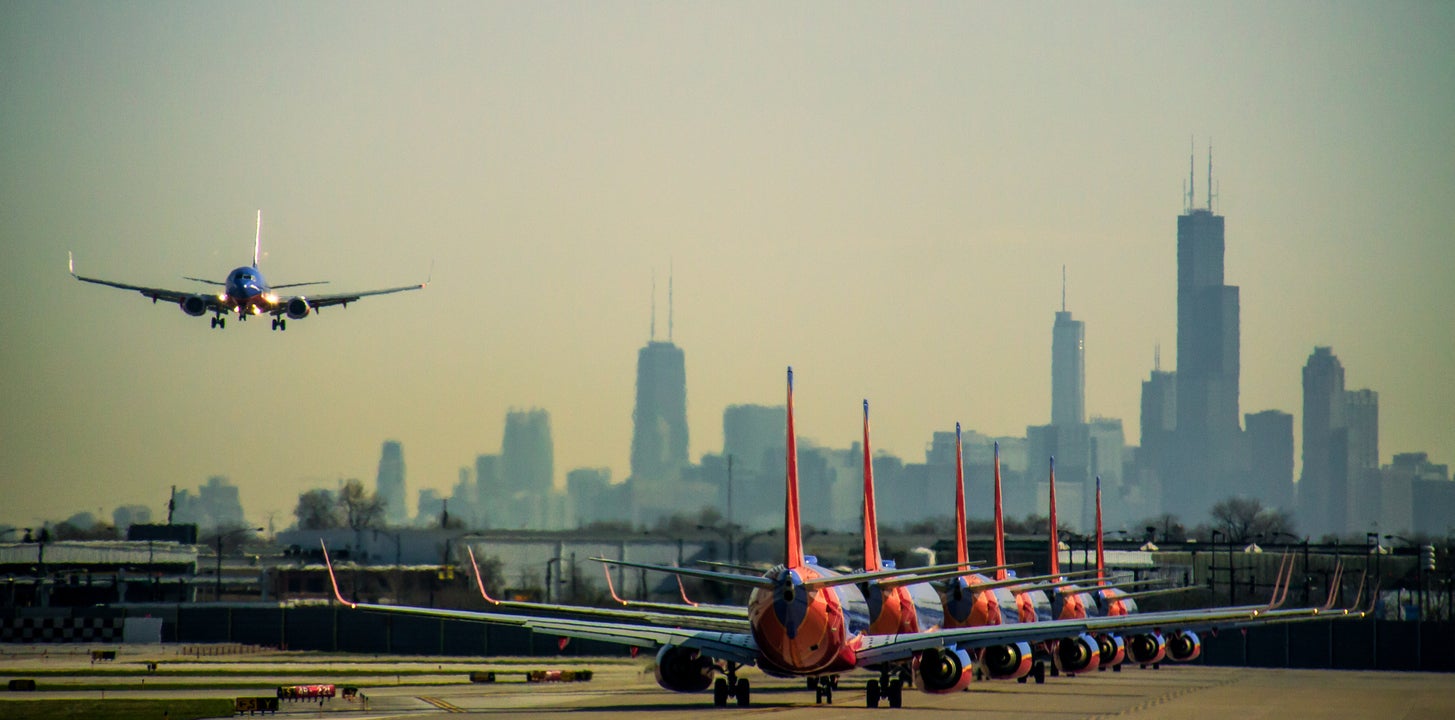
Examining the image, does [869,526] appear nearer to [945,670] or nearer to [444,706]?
[945,670]

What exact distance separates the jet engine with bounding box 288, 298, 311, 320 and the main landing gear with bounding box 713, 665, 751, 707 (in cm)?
3769

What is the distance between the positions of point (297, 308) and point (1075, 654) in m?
41.5

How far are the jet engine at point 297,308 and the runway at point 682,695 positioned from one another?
17.7m

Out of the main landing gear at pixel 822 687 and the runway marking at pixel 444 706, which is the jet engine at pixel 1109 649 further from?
the runway marking at pixel 444 706

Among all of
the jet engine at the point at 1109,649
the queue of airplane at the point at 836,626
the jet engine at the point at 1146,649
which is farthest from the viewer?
the jet engine at the point at 1146,649

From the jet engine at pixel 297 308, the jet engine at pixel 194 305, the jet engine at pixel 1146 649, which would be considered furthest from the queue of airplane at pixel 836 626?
the jet engine at pixel 194 305

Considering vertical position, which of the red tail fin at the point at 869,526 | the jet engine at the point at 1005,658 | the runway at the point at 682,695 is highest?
the red tail fin at the point at 869,526

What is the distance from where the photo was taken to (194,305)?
85.7 metres

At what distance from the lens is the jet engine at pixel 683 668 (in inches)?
2346

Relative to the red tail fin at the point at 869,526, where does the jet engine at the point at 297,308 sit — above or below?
above

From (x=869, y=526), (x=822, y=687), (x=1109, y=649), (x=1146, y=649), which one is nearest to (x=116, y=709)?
(x=822, y=687)

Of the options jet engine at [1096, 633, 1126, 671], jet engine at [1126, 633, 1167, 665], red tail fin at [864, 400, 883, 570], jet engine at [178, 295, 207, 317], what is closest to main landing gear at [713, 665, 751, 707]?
red tail fin at [864, 400, 883, 570]

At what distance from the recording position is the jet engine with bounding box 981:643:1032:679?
67.2 m

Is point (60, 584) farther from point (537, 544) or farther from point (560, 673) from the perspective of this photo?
point (560, 673)
